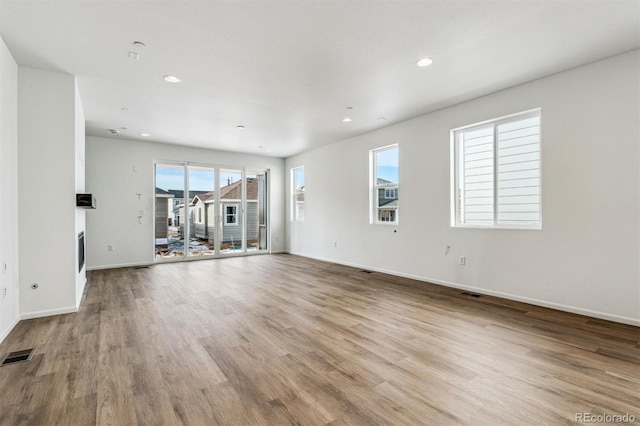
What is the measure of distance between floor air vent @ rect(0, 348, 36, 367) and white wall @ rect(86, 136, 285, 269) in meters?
4.30

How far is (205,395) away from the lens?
1.93 meters

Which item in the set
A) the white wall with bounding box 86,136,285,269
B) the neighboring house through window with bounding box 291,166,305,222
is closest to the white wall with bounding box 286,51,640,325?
the neighboring house through window with bounding box 291,166,305,222

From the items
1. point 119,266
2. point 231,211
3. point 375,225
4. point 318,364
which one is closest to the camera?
point 318,364

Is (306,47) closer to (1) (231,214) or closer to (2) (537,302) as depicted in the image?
(2) (537,302)

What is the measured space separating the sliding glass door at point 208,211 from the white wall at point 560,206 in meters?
4.48

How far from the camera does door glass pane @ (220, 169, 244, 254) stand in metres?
7.96

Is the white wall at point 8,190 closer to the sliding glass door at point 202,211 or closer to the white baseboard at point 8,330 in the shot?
the white baseboard at point 8,330

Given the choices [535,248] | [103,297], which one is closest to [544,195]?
[535,248]

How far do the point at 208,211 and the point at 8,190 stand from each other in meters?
4.76

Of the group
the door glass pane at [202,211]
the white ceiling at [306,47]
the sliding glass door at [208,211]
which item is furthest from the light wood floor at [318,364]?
the door glass pane at [202,211]

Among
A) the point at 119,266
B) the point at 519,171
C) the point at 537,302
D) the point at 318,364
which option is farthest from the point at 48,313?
the point at 519,171

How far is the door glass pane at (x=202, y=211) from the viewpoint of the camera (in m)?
7.55

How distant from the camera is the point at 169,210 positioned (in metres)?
7.26

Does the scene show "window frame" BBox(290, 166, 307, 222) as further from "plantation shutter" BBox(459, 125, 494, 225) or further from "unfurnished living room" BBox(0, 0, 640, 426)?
"plantation shutter" BBox(459, 125, 494, 225)
